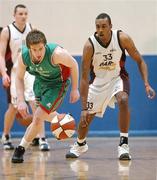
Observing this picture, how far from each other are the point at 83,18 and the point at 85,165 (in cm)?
387

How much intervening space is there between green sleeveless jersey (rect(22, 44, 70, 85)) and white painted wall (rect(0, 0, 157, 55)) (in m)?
3.06

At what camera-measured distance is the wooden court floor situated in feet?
16.8

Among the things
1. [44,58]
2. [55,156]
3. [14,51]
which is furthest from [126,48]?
[14,51]

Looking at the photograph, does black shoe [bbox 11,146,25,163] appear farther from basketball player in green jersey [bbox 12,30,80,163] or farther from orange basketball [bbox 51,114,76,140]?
orange basketball [bbox 51,114,76,140]

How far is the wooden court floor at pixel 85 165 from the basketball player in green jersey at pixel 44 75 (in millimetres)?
397

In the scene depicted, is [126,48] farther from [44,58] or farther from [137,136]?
[137,136]

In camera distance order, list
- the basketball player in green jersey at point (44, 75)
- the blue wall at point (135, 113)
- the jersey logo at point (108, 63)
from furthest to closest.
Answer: the blue wall at point (135, 113)
the jersey logo at point (108, 63)
the basketball player in green jersey at point (44, 75)

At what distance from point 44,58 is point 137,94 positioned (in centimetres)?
349

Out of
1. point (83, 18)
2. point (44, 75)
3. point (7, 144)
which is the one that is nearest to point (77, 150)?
point (44, 75)

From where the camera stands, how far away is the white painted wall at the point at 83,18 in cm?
910

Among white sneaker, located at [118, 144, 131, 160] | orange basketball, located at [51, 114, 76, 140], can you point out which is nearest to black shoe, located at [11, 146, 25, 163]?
orange basketball, located at [51, 114, 76, 140]

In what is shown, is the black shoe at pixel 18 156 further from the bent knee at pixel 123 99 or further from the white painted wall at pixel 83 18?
the white painted wall at pixel 83 18

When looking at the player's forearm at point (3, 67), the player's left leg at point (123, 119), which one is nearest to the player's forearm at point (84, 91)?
the player's left leg at point (123, 119)

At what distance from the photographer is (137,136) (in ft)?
29.7
